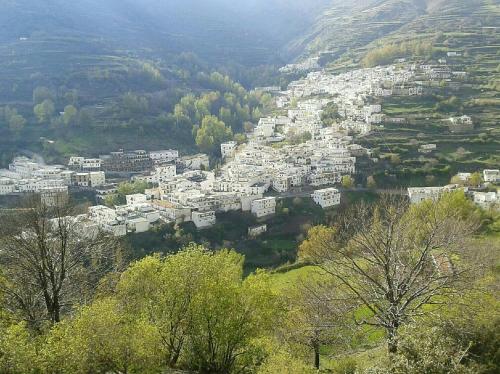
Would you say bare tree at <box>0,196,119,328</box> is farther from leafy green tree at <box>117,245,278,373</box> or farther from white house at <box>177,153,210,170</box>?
white house at <box>177,153,210,170</box>

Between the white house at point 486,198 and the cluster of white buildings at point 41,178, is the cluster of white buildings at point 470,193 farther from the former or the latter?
the cluster of white buildings at point 41,178

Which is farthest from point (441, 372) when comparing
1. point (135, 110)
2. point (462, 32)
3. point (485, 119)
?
point (462, 32)

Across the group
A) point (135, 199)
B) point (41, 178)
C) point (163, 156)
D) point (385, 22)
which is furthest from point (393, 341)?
point (385, 22)

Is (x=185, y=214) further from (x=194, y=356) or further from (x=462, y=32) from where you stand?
(x=462, y=32)

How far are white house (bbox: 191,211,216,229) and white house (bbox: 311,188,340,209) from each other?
441 inches

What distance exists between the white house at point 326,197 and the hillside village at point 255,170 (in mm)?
104

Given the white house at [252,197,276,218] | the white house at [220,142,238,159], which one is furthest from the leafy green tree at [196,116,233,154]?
the white house at [252,197,276,218]

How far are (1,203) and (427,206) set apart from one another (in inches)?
1756

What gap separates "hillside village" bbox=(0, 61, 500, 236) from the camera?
50.2 metres

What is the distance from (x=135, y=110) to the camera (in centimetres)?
8494

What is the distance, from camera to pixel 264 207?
171ft

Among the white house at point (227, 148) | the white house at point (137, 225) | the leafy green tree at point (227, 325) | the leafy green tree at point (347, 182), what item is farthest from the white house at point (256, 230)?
the leafy green tree at point (227, 325)

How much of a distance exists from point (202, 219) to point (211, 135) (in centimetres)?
3324

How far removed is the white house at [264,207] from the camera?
51.8m
